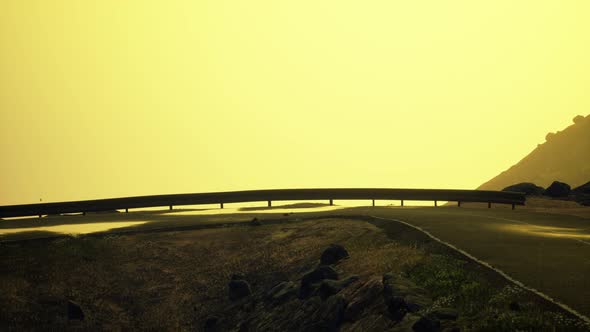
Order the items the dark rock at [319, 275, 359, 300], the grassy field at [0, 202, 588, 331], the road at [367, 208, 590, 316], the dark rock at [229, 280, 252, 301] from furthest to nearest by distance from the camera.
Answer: the dark rock at [229, 280, 252, 301], the dark rock at [319, 275, 359, 300], the grassy field at [0, 202, 588, 331], the road at [367, 208, 590, 316]

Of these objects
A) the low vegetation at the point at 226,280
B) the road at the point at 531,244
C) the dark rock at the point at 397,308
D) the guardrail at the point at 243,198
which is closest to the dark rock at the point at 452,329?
the low vegetation at the point at 226,280

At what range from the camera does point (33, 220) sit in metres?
51.9

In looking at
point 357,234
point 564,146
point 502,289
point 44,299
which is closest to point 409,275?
point 502,289

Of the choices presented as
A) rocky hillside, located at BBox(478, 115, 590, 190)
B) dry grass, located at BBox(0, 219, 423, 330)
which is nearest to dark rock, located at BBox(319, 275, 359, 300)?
dry grass, located at BBox(0, 219, 423, 330)

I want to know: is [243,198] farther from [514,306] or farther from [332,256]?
[514,306]

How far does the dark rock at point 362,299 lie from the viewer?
2170 cm

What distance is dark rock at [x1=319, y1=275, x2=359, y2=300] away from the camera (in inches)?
955

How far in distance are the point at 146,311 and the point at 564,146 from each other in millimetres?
155606

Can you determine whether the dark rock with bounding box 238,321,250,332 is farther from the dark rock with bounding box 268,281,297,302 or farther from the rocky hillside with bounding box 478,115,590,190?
the rocky hillside with bounding box 478,115,590,190

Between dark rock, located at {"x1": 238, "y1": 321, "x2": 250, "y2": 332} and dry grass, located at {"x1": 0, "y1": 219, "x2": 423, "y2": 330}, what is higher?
dry grass, located at {"x1": 0, "y1": 219, "x2": 423, "y2": 330}

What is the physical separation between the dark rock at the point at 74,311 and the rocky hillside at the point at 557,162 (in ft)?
443

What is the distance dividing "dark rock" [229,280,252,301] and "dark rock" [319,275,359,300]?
21.4 ft

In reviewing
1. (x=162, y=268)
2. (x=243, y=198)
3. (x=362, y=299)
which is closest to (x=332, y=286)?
(x=362, y=299)

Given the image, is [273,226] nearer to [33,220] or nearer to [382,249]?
[382,249]
